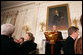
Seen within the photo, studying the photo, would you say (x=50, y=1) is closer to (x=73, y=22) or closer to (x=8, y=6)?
(x=73, y=22)

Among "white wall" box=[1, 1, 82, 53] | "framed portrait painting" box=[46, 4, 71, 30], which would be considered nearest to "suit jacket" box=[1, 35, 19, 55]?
"white wall" box=[1, 1, 82, 53]

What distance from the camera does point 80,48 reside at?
1285 millimetres

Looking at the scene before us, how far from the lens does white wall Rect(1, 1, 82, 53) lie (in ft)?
18.2

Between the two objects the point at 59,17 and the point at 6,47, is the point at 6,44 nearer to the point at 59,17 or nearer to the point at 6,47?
the point at 6,47

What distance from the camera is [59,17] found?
19.1 ft

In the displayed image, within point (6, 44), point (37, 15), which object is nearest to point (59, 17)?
point (37, 15)

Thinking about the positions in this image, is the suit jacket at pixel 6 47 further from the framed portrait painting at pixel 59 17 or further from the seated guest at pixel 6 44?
the framed portrait painting at pixel 59 17

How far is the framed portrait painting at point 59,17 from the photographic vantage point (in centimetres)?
546

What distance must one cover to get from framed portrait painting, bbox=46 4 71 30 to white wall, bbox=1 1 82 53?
0.28m

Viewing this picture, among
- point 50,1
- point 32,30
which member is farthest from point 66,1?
point 32,30

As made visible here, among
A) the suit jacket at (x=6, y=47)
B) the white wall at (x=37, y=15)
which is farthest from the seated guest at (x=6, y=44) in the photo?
the white wall at (x=37, y=15)

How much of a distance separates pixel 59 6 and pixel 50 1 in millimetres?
972

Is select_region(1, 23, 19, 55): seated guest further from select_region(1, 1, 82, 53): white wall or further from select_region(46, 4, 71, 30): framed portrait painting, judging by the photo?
select_region(46, 4, 71, 30): framed portrait painting

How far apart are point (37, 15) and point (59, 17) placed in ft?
5.73
